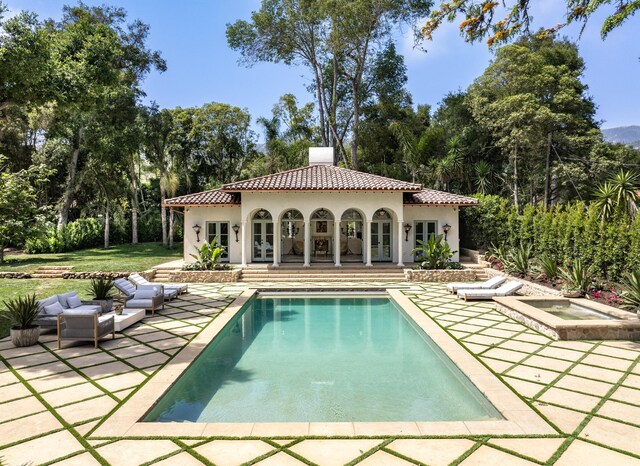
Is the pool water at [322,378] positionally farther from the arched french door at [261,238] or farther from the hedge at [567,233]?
the arched french door at [261,238]

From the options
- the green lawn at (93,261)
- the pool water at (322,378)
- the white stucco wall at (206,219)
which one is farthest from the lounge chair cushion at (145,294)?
the white stucco wall at (206,219)

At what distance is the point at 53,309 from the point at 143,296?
98.2 inches

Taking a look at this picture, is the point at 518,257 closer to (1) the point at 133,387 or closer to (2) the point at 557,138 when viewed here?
(1) the point at 133,387

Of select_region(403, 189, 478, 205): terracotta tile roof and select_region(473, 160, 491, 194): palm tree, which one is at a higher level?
select_region(473, 160, 491, 194): palm tree

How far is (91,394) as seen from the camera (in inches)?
228

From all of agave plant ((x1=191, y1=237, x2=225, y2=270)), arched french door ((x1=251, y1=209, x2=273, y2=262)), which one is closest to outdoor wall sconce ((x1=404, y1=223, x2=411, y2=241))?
arched french door ((x1=251, y1=209, x2=273, y2=262))

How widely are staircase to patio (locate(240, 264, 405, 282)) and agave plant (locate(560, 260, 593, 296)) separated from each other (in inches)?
271

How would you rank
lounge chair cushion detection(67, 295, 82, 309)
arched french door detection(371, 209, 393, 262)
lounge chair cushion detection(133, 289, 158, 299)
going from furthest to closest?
arched french door detection(371, 209, 393, 262) → lounge chair cushion detection(133, 289, 158, 299) → lounge chair cushion detection(67, 295, 82, 309)

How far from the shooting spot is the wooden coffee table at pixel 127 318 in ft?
30.1

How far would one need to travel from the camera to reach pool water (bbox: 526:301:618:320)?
997 centimetres

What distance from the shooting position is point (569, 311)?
10.9 metres

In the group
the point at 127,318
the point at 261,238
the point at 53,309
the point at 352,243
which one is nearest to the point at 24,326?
the point at 53,309

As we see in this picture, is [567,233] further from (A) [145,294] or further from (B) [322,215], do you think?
(A) [145,294]

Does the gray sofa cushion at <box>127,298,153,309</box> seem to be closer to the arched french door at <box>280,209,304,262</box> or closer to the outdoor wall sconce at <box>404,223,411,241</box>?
the arched french door at <box>280,209,304,262</box>
